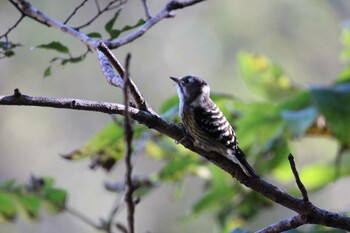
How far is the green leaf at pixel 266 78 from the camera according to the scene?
A: 296 centimetres

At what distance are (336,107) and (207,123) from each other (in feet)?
1.55

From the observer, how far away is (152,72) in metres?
7.86

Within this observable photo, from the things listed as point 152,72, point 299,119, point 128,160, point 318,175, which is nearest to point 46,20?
point 299,119

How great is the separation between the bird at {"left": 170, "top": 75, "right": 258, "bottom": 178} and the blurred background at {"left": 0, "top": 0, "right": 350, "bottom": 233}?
13.3ft

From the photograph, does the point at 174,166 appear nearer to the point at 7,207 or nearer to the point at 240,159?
the point at 240,159

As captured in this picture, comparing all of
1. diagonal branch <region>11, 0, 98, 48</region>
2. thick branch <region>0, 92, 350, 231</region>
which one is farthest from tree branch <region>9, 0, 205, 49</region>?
thick branch <region>0, 92, 350, 231</region>

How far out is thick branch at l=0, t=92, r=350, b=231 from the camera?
1.32 metres

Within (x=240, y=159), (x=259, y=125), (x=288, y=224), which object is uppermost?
(x=259, y=125)

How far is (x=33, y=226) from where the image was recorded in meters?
6.84

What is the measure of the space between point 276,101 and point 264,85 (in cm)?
11

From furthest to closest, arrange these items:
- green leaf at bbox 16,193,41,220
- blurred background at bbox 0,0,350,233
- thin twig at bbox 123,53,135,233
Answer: blurred background at bbox 0,0,350,233 < green leaf at bbox 16,193,41,220 < thin twig at bbox 123,53,135,233

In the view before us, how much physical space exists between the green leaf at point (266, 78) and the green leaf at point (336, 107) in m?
0.62

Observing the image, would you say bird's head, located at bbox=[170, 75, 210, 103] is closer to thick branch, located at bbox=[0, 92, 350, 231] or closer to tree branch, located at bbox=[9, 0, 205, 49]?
tree branch, located at bbox=[9, 0, 205, 49]

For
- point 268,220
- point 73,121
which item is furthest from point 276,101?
point 73,121
